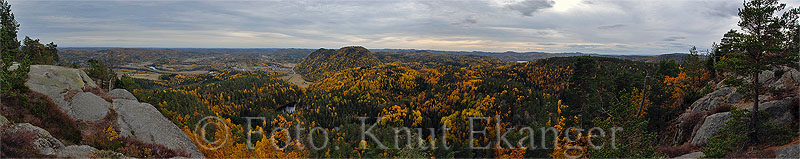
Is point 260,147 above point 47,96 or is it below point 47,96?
below

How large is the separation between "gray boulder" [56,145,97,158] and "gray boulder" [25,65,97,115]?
11.2 meters

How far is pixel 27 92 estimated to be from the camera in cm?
2419

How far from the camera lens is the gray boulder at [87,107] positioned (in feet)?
86.1

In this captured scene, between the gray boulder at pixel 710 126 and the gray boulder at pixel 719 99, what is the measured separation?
243 inches

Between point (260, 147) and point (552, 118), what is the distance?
113053 mm

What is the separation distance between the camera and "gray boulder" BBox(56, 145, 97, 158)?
17.5 meters

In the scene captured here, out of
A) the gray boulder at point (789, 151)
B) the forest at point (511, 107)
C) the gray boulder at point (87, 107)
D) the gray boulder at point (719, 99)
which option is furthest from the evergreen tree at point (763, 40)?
the gray boulder at point (87, 107)

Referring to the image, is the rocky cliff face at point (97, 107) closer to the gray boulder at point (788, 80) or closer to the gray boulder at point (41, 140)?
the gray boulder at point (41, 140)

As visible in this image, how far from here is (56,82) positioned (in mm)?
29641

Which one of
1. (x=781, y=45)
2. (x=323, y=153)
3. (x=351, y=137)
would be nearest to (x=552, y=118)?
(x=351, y=137)

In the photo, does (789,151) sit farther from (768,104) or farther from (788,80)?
(788,80)

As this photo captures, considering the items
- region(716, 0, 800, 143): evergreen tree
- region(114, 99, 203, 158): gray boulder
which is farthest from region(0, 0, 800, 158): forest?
region(114, 99, 203, 158): gray boulder

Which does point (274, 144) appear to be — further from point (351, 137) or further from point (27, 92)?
point (27, 92)

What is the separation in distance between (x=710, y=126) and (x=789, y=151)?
9.98 m
